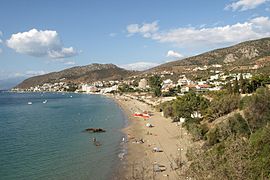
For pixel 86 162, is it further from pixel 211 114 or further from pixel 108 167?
pixel 211 114

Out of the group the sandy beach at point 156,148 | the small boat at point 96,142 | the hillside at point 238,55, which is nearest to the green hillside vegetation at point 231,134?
the sandy beach at point 156,148

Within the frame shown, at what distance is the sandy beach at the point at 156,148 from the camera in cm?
2342

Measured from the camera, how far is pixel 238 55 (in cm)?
15712

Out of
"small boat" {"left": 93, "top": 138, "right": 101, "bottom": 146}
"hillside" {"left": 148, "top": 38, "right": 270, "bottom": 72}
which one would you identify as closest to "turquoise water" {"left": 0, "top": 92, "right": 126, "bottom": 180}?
"small boat" {"left": 93, "top": 138, "right": 101, "bottom": 146}

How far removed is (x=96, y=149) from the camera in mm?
32750

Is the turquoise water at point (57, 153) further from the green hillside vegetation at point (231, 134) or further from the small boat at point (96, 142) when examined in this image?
the green hillside vegetation at point (231, 134)

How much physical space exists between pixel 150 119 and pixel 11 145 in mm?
26623

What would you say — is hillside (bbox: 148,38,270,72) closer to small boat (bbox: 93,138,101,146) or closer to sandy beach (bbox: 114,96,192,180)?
sandy beach (bbox: 114,96,192,180)

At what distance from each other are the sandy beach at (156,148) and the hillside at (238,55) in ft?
306

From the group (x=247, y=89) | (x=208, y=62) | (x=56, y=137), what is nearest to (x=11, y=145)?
(x=56, y=137)

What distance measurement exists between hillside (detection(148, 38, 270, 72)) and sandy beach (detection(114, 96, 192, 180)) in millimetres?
93368

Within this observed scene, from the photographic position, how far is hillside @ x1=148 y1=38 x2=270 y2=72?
140 metres

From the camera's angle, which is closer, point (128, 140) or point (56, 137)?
point (128, 140)

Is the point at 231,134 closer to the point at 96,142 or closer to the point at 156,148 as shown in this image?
the point at 156,148
